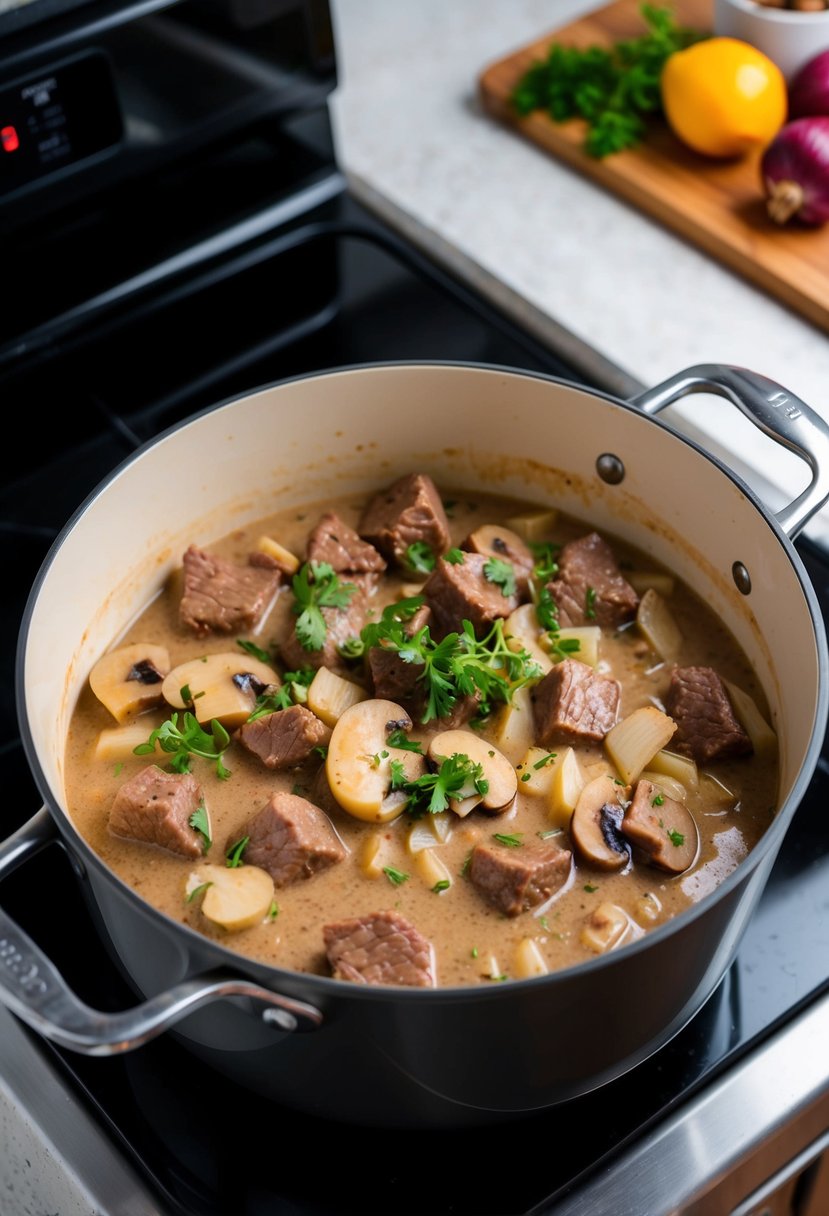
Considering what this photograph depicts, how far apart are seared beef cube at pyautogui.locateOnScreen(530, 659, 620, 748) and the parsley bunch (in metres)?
1.02

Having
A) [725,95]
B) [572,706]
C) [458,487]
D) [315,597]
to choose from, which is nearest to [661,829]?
[572,706]

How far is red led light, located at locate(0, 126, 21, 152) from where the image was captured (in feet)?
5.03

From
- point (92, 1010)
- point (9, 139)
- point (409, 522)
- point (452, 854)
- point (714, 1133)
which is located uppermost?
point (9, 139)

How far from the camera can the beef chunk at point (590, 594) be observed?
1500mm

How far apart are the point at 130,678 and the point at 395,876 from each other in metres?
0.41

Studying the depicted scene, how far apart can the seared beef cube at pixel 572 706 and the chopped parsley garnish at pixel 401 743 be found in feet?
0.45

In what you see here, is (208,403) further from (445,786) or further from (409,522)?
(445,786)

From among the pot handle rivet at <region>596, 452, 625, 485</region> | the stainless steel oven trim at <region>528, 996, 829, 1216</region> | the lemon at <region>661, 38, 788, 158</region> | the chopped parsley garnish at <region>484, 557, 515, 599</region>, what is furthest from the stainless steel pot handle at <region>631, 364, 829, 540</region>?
the lemon at <region>661, 38, 788, 158</region>

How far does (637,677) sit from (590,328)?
1.98 ft

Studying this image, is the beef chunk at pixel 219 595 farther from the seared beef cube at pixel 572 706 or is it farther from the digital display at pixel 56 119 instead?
the digital display at pixel 56 119

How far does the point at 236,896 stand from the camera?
122cm

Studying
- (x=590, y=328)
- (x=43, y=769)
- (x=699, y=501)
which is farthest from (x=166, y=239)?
(x=43, y=769)

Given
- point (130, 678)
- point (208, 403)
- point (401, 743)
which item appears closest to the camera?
point (401, 743)

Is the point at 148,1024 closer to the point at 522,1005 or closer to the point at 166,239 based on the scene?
the point at 522,1005
